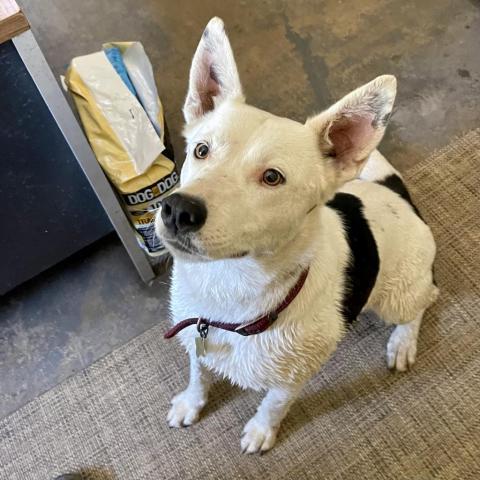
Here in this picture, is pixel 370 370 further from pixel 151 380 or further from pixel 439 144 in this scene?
pixel 439 144

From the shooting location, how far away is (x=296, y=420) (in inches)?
87.2

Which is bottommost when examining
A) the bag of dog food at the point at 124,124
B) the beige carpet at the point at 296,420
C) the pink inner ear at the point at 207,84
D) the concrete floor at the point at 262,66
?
the beige carpet at the point at 296,420

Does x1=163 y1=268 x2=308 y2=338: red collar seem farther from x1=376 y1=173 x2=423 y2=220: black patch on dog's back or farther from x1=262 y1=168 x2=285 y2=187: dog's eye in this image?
x1=376 y1=173 x2=423 y2=220: black patch on dog's back

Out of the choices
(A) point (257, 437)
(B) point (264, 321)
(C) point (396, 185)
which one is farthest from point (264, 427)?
(C) point (396, 185)

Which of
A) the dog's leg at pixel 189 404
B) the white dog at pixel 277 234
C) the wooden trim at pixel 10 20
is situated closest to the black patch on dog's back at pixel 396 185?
the white dog at pixel 277 234

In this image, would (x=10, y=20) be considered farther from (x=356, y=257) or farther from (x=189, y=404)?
(x=189, y=404)

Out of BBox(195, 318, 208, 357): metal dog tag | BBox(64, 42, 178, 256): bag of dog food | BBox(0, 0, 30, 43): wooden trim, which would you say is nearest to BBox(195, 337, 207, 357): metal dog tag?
BBox(195, 318, 208, 357): metal dog tag

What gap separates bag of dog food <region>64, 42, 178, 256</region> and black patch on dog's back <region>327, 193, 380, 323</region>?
738 mm

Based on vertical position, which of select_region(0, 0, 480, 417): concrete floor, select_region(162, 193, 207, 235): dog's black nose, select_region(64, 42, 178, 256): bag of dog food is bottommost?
select_region(0, 0, 480, 417): concrete floor

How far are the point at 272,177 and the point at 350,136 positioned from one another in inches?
9.6

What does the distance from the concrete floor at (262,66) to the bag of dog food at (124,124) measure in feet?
1.77

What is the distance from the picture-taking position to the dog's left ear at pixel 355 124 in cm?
129

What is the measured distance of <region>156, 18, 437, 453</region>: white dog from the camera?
4.21ft

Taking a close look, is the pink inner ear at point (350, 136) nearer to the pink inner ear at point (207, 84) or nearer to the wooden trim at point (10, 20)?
the pink inner ear at point (207, 84)
